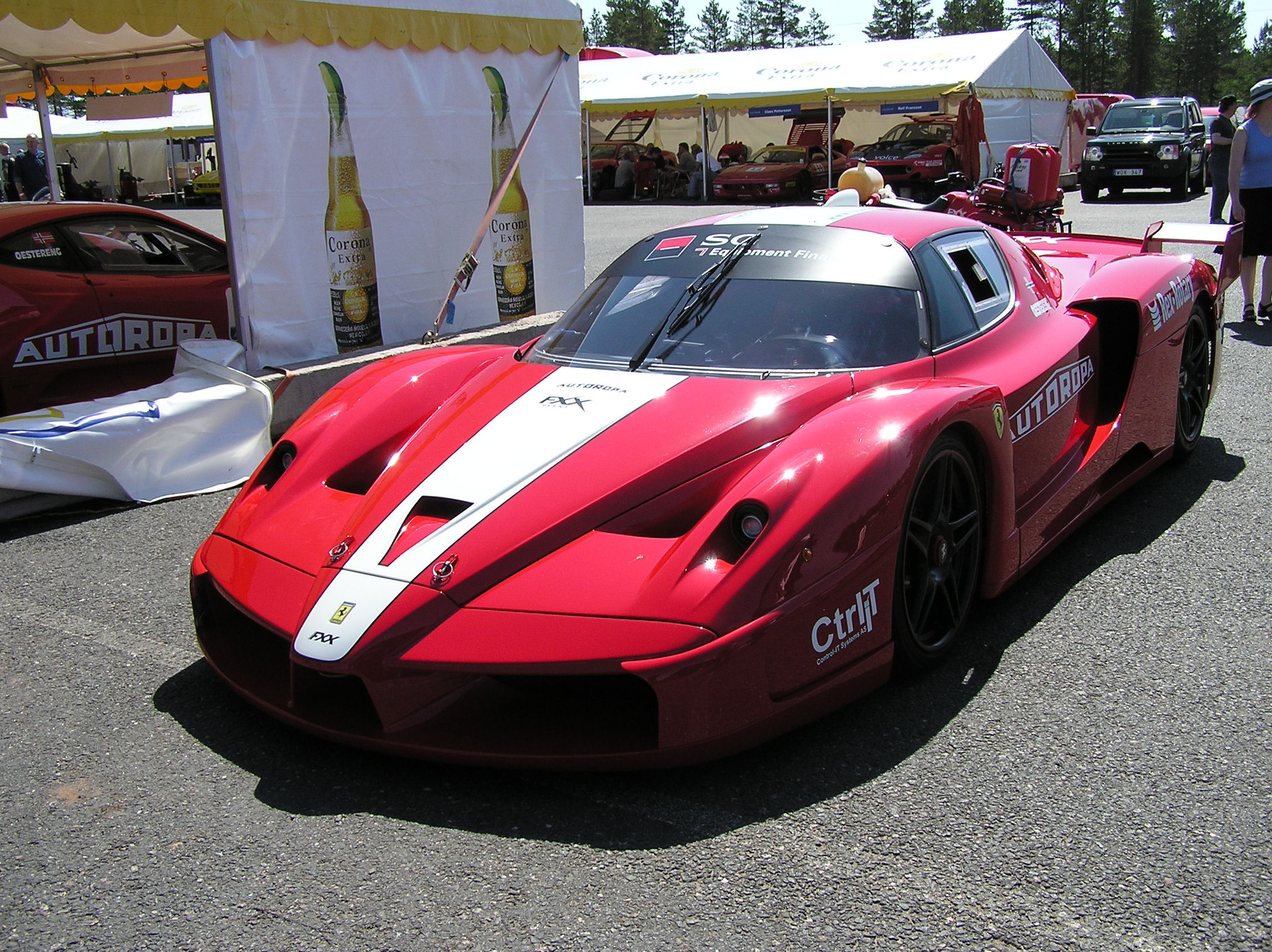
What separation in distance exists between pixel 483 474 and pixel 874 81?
20558 mm

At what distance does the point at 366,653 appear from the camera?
2.46 m

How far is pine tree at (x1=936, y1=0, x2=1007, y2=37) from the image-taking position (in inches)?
3457

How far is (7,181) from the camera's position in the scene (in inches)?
778

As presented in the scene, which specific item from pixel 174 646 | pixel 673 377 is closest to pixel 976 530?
pixel 673 377

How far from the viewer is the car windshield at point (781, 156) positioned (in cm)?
2355

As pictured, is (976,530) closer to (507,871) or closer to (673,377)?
(673,377)

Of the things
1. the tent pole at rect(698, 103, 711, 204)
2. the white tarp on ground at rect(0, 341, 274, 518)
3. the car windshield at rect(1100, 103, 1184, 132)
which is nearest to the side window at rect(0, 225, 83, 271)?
the white tarp on ground at rect(0, 341, 274, 518)

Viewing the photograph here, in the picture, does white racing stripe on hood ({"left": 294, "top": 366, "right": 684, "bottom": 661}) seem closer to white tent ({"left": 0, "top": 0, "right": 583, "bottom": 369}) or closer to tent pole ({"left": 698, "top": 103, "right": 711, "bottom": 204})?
white tent ({"left": 0, "top": 0, "right": 583, "bottom": 369})

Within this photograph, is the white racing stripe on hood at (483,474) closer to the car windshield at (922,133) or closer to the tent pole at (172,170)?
the car windshield at (922,133)

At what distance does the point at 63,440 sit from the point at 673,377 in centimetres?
307

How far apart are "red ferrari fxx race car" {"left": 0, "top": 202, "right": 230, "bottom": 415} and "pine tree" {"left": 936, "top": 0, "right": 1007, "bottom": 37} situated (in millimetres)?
90160

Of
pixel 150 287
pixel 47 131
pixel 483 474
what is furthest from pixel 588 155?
pixel 483 474

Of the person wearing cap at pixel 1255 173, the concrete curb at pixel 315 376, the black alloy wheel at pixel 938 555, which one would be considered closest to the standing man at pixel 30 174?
the concrete curb at pixel 315 376

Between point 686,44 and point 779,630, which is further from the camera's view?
point 686,44
